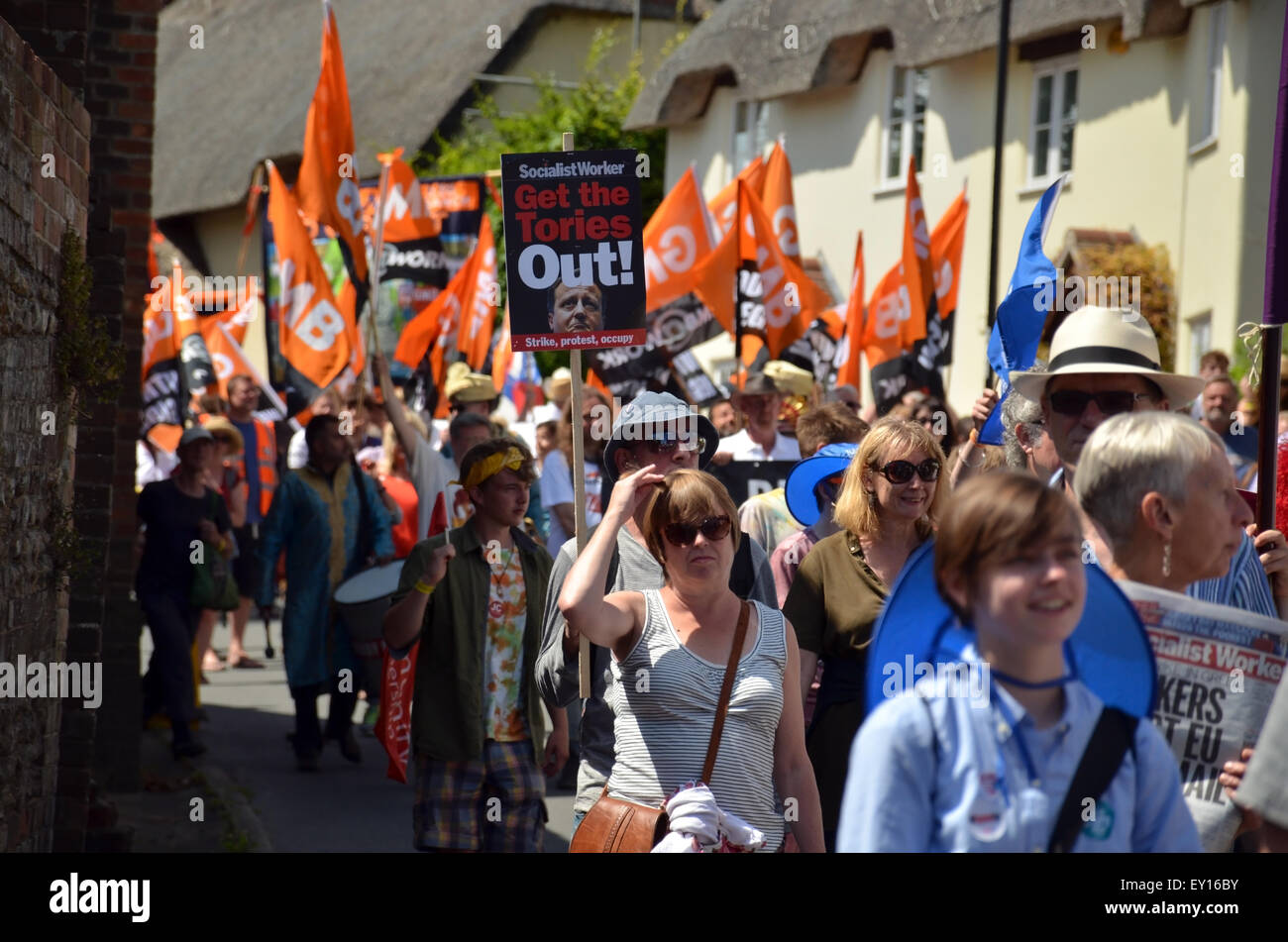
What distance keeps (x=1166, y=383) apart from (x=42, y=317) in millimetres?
3657

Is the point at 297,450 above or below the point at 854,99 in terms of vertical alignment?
below

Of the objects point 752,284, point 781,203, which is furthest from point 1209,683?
point 781,203

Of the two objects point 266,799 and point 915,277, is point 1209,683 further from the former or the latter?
point 915,277

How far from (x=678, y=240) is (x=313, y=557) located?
3851 mm

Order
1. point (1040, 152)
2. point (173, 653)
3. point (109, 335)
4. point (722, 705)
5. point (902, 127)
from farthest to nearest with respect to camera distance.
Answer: point (902, 127)
point (1040, 152)
point (173, 653)
point (109, 335)
point (722, 705)

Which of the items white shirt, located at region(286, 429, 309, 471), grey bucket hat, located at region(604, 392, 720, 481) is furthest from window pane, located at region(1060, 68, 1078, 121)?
grey bucket hat, located at region(604, 392, 720, 481)

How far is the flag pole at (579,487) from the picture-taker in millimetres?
5232

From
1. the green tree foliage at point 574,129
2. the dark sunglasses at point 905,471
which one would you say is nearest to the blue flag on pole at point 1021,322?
the dark sunglasses at point 905,471

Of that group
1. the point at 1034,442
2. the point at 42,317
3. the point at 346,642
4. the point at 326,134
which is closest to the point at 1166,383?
the point at 1034,442

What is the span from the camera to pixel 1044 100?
898 inches

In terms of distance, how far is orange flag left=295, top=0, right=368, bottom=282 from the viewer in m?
10.8

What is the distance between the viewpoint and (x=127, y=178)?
8836 millimetres

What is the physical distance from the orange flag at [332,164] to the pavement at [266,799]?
9.56 ft

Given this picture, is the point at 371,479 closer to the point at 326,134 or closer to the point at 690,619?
the point at 326,134
